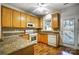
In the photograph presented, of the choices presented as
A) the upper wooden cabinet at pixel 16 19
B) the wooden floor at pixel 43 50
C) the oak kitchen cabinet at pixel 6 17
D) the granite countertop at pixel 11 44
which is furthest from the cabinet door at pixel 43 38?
the oak kitchen cabinet at pixel 6 17

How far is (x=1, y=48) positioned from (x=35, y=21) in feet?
2.34

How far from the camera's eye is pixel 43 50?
1.80 m

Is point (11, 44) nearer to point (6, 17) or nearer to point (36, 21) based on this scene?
point (6, 17)

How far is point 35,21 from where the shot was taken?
1801 mm

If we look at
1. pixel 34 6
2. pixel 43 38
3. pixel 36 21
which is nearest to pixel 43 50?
pixel 43 38

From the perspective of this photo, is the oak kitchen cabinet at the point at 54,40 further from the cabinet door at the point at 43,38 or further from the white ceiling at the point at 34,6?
the white ceiling at the point at 34,6

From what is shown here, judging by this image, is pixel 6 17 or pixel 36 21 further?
pixel 36 21

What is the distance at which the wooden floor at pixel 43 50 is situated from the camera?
1.77 m

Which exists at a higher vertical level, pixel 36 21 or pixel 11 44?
pixel 36 21

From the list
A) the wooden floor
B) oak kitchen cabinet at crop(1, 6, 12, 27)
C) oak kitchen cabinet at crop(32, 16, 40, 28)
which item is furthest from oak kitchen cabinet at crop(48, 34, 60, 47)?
oak kitchen cabinet at crop(1, 6, 12, 27)
